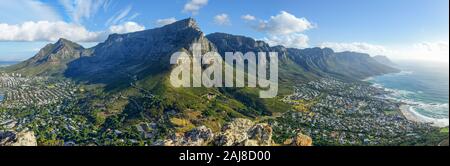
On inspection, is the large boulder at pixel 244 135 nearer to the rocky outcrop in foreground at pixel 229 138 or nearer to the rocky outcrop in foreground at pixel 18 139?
the rocky outcrop in foreground at pixel 229 138

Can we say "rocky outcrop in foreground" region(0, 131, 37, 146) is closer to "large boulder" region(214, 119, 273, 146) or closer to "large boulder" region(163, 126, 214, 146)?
"large boulder" region(163, 126, 214, 146)

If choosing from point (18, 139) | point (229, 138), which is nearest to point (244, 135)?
point (229, 138)

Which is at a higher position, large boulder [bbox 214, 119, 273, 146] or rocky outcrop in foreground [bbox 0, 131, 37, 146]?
large boulder [bbox 214, 119, 273, 146]

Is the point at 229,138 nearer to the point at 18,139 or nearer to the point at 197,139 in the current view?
the point at 197,139

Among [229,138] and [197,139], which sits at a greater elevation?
[229,138]

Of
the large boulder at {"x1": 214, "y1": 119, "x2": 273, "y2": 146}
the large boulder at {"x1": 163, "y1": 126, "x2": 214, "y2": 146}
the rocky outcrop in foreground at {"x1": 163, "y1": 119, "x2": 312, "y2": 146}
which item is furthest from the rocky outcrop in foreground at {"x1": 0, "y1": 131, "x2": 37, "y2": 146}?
the large boulder at {"x1": 214, "y1": 119, "x2": 273, "y2": 146}

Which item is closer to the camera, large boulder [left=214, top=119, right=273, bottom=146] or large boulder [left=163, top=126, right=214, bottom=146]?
large boulder [left=214, top=119, right=273, bottom=146]
